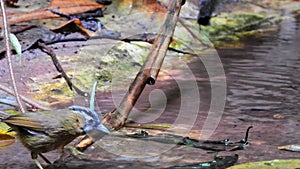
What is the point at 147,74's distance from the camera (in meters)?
2.12

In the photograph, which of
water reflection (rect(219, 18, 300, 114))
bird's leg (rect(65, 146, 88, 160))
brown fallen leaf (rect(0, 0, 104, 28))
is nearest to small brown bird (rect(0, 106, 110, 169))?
bird's leg (rect(65, 146, 88, 160))

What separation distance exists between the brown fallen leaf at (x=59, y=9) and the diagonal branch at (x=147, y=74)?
2.29m

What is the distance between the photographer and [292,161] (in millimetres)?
1700

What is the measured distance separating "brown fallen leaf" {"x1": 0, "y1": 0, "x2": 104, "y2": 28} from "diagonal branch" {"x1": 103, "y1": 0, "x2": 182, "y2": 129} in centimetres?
229

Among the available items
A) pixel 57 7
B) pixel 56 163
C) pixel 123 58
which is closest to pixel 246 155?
pixel 56 163

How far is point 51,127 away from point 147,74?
24.2 inches

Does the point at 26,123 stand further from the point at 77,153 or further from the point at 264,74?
the point at 264,74

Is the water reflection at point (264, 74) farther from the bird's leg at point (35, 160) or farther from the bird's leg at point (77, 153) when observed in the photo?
the bird's leg at point (35, 160)

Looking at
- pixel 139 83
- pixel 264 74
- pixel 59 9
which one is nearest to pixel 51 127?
pixel 139 83

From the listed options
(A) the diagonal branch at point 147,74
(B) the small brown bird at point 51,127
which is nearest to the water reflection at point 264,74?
(A) the diagonal branch at point 147,74

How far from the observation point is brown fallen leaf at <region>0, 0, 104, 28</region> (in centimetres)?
444

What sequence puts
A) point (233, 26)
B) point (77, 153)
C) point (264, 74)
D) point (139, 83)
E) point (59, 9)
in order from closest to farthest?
point (77, 153), point (139, 83), point (264, 74), point (59, 9), point (233, 26)

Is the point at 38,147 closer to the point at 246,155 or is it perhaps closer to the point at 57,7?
the point at 246,155

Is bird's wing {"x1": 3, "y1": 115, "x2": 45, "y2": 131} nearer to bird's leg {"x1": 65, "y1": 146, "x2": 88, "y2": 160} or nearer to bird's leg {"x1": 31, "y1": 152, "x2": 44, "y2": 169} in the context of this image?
bird's leg {"x1": 31, "y1": 152, "x2": 44, "y2": 169}
